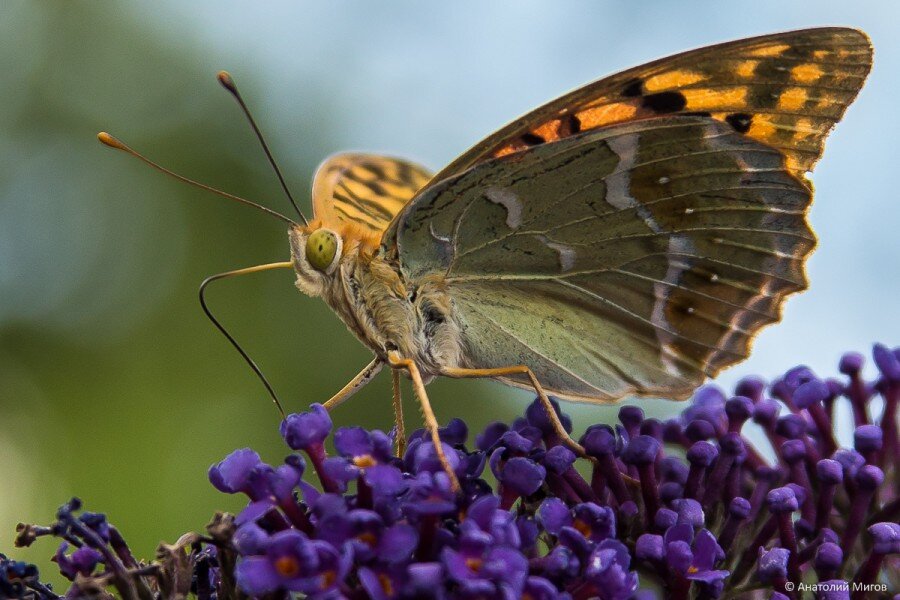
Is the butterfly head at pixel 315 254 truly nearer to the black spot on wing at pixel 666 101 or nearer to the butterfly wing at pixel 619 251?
the butterfly wing at pixel 619 251

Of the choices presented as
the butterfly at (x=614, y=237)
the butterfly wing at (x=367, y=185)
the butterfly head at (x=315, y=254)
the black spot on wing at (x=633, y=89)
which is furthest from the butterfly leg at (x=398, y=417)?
the black spot on wing at (x=633, y=89)

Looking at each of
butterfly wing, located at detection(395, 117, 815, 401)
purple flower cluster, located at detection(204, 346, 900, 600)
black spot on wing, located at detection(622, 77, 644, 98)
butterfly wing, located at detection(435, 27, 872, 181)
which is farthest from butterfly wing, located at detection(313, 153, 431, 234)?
purple flower cluster, located at detection(204, 346, 900, 600)

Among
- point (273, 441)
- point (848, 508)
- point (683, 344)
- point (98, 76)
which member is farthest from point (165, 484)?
point (98, 76)

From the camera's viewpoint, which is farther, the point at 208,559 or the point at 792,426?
the point at 792,426

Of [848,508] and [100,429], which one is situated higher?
[848,508]

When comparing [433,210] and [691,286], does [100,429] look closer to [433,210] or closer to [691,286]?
[433,210]

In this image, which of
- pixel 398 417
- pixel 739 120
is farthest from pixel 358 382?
pixel 739 120

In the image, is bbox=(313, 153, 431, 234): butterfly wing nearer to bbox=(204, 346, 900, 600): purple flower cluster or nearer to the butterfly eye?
the butterfly eye

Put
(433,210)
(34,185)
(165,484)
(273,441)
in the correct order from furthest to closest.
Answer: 1. (34,185)
2. (273,441)
3. (165,484)
4. (433,210)
